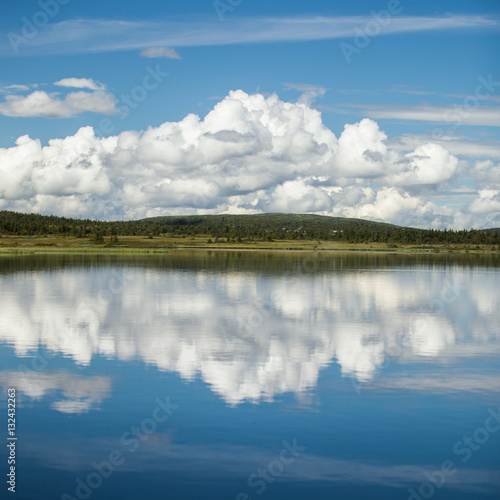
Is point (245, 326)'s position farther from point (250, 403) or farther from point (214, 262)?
point (214, 262)

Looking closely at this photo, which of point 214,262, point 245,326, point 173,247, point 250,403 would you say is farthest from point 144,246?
point 250,403

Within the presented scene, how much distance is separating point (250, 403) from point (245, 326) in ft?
38.5

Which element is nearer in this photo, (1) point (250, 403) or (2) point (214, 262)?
(1) point (250, 403)

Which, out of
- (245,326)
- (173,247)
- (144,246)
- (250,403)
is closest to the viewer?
(250,403)

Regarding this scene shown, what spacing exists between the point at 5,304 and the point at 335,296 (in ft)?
67.5

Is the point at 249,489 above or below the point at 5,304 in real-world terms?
below

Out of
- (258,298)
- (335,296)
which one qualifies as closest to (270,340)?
(258,298)

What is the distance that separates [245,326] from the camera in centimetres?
2691

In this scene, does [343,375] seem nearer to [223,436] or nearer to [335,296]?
[223,436]

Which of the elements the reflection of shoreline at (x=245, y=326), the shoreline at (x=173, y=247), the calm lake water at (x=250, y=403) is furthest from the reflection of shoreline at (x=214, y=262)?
the calm lake water at (x=250, y=403)

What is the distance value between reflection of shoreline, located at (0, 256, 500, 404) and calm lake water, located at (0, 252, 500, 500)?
11cm

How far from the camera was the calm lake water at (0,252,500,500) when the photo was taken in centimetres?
1097

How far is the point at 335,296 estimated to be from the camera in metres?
40.6

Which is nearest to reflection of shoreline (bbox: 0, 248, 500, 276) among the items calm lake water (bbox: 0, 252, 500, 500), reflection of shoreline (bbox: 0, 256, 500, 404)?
reflection of shoreline (bbox: 0, 256, 500, 404)
